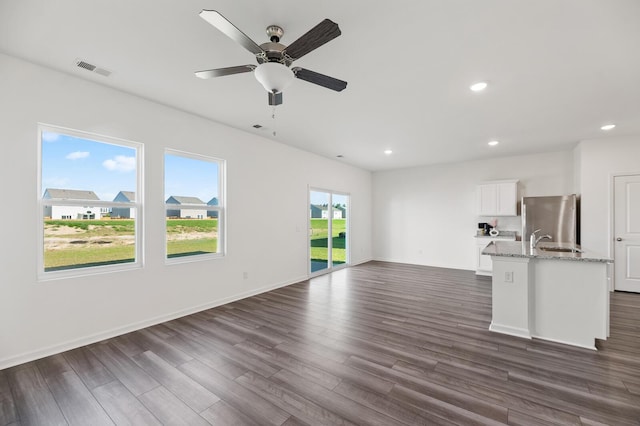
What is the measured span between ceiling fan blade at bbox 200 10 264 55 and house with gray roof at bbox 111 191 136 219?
105 inches

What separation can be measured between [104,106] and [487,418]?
476 centimetres

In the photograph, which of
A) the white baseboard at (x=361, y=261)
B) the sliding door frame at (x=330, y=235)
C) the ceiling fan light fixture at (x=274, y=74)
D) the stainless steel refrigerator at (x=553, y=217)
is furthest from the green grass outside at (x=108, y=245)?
the stainless steel refrigerator at (x=553, y=217)

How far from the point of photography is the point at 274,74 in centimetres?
203

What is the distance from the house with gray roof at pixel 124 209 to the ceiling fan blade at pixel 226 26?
267cm

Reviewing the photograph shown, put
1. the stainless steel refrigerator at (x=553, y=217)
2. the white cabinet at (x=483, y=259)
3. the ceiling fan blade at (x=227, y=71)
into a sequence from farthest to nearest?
the white cabinet at (x=483, y=259) < the stainless steel refrigerator at (x=553, y=217) < the ceiling fan blade at (x=227, y=71)

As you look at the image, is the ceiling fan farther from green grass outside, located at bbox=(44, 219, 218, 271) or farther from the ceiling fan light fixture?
green grass outside, located at bbox=(44, 219, 218, 271)

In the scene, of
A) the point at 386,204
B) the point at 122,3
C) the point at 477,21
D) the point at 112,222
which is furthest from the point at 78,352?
the point at 386,204

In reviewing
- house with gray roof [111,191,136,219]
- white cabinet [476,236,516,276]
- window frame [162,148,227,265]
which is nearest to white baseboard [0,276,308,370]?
window frame [162,148,227,265]

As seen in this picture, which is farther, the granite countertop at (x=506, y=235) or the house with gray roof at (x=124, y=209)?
the granite countertop at (x=506, y=235)

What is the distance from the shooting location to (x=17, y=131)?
104 inches

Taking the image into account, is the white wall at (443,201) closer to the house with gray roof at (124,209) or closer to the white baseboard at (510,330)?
the white baseboard at (510,330)

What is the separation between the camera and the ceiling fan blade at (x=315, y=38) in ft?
5.36

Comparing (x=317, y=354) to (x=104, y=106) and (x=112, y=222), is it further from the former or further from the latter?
(x=104, y=106)

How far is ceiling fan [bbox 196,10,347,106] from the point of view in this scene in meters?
1.67
